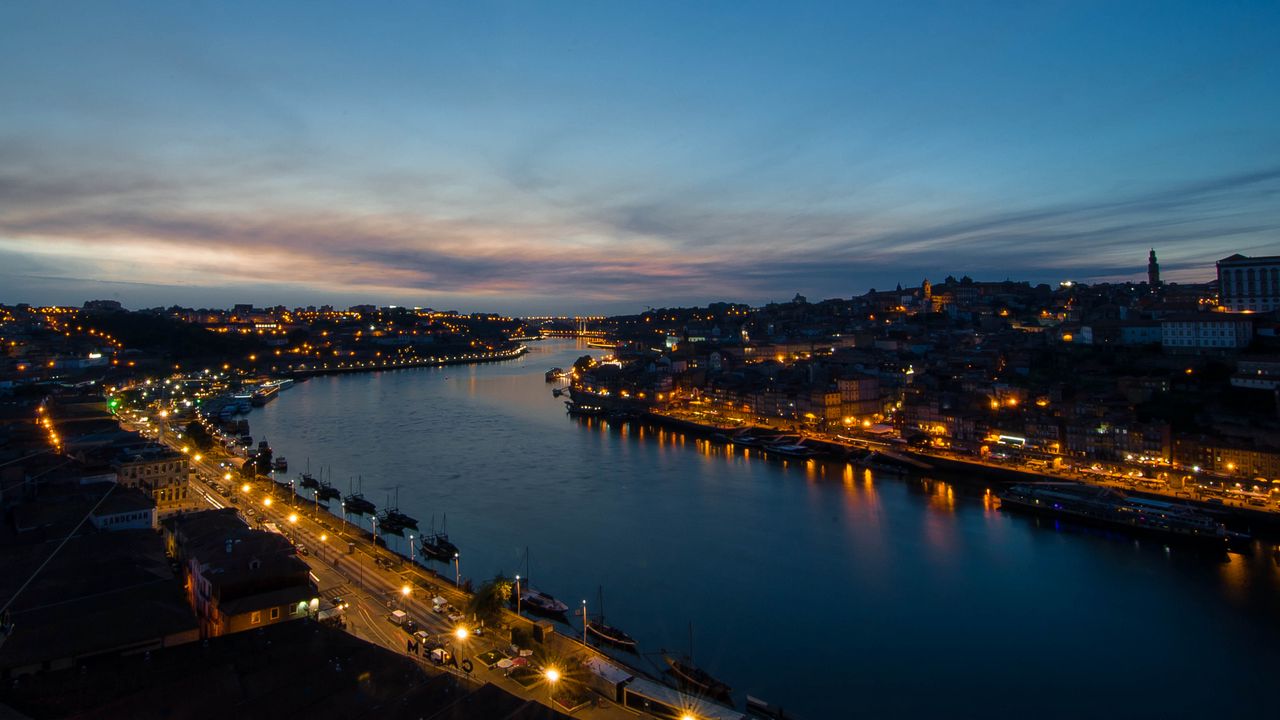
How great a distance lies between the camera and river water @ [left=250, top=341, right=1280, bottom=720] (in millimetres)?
4320

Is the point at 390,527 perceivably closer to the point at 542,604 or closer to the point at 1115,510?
the point at 542,604

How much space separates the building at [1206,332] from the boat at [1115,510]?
6.23 meters

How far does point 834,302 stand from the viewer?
3519 cm

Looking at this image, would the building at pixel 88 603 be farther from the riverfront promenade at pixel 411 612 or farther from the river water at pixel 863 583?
the river water at pixel 863 583

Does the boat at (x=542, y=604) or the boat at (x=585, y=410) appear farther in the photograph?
the boat at (x=585, y=410)

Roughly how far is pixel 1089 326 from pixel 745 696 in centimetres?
1380

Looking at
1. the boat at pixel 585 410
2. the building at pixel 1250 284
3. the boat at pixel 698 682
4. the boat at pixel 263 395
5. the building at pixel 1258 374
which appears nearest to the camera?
the boat at pixel 698 682

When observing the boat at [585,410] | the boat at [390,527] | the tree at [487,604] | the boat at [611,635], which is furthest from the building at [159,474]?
the boat at [585,410]

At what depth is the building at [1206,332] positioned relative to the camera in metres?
11.7

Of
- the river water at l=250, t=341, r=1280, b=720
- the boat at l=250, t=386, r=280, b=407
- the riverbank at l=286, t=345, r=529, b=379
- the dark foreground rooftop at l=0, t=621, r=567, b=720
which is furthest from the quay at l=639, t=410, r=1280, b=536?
the riverbank at l=286, t=345, r=529, b=379

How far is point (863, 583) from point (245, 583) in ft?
15.2

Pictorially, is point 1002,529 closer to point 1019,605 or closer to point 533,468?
point 1019,605

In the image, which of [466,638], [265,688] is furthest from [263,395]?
[265,688]

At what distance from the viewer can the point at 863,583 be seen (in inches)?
235
